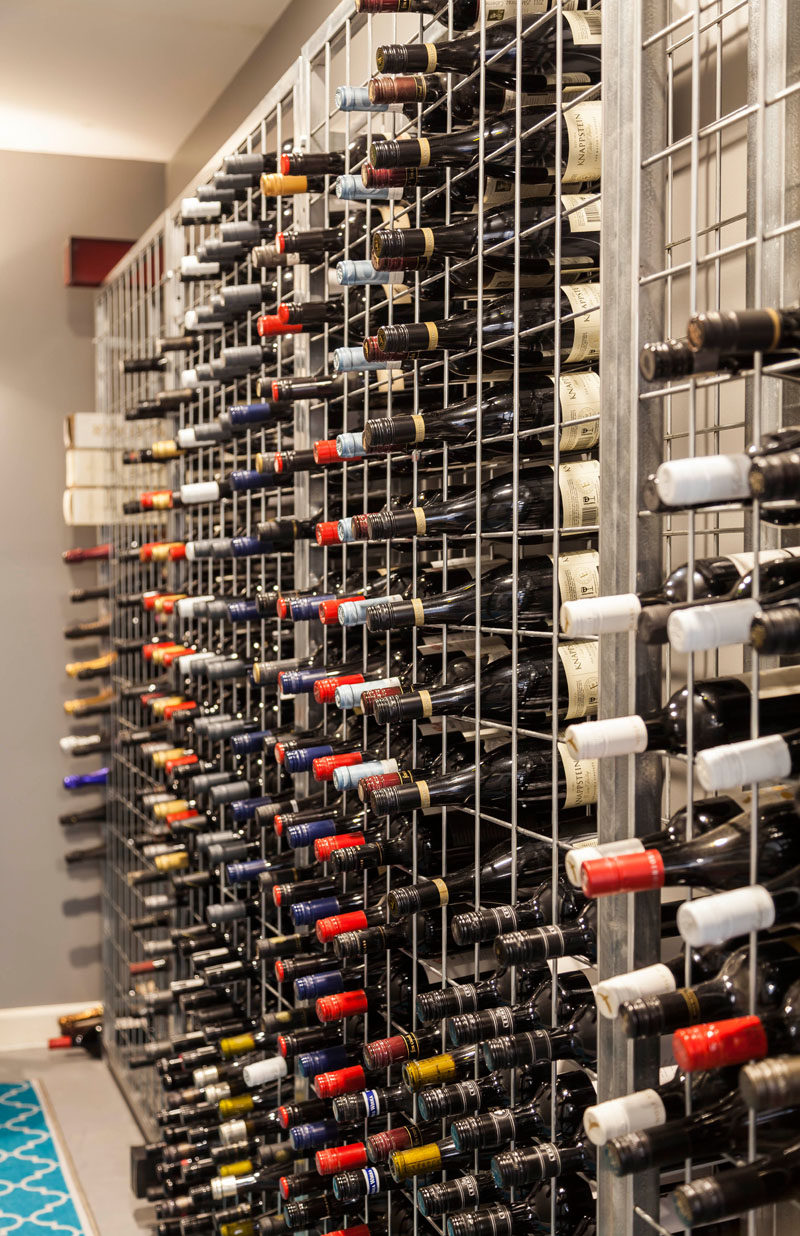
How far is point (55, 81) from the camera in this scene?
3.06 metres

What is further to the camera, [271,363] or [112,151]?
[112,151]

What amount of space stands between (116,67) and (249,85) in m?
0.35

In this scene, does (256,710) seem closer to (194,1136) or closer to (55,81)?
(194,1136)

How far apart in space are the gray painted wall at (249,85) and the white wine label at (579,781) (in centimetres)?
186

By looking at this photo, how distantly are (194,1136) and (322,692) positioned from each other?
0.90m

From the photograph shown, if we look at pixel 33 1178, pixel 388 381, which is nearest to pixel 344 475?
pixel 388 381

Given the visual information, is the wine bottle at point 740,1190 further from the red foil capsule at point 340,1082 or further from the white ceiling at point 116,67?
the white ceiling at point 116,67

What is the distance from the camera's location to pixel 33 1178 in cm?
260

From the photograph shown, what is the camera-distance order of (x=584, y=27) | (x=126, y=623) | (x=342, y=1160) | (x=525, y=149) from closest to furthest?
(x=584, y=27), (x=525, y=149), (x=342, y=1160), (x=126, y=623)

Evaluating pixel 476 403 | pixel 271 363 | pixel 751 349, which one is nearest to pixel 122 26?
pixel 271 363

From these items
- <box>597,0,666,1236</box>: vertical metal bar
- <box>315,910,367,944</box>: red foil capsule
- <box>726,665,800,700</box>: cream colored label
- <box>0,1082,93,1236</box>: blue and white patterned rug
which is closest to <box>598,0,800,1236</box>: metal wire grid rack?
<box>597,0,666,1236</box>: vertical metal bar

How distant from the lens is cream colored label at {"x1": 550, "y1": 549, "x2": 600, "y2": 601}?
40.3 inches

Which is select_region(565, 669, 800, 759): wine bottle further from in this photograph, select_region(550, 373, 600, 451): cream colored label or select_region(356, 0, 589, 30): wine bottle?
select_region(356, 0, 589, 30): wine bottle

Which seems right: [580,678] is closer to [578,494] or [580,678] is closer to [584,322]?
[578,494]
